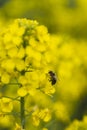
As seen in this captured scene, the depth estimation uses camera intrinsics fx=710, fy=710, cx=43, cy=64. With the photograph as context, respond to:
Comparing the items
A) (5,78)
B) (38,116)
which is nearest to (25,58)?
(5,78)

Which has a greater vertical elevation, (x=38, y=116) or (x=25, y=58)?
(x=25, y=58)

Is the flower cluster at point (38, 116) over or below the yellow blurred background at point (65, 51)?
below

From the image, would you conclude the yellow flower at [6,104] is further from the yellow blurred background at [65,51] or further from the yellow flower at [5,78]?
the yellow blurred background at [65,51]

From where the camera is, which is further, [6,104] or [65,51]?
[65,51]

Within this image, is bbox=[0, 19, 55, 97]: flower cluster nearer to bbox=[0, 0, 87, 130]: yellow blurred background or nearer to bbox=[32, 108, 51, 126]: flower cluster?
bbox=[32, 108, 51, 126]: flower cluster

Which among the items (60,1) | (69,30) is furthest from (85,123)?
(60,1)

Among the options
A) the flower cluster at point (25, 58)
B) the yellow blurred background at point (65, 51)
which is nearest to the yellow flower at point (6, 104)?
the flower cluster at point (25, 58)

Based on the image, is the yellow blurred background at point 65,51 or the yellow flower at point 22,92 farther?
the yellow blurred background at point 65,51

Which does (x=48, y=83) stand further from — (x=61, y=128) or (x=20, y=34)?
(x=61, y=128)

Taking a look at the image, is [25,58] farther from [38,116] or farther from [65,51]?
[65,51]
